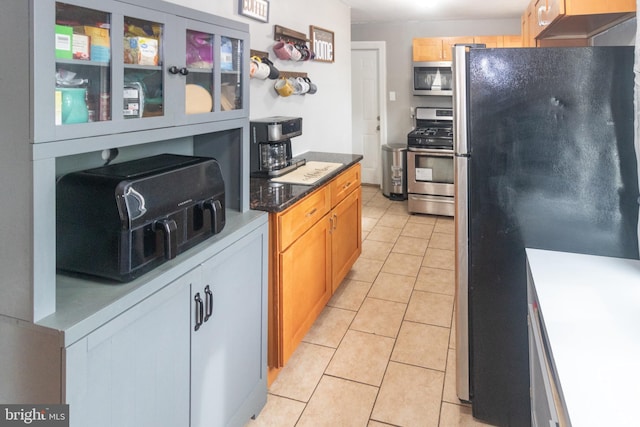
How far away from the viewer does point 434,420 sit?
77.4 inches

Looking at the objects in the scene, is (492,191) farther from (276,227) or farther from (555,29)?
(555,29)

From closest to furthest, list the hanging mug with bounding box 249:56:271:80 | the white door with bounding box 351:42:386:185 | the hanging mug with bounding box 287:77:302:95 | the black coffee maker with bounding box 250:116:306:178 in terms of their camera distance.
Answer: the black coffee maker with bounding box 250:116:306:178 → the hanging mug with bounding box 249:56:271:80 → the hanging mug with bounding box 287:77:302:95 → the white door with bounding box 351:42:386:185

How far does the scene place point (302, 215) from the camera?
234 centimetres

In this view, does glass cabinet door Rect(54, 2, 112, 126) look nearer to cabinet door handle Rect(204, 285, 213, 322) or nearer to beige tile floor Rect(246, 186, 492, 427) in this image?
cabinet door handle Rect(204, 285, 213, 322)

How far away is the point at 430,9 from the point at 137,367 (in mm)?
4941

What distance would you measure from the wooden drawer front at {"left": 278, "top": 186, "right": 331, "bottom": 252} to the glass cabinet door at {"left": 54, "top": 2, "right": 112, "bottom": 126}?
104 cm

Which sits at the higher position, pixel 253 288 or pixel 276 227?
pixel 276 227

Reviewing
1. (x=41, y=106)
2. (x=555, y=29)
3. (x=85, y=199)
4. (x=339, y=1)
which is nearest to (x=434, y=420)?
(x=85, y=199)

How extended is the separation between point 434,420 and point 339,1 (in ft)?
12.9

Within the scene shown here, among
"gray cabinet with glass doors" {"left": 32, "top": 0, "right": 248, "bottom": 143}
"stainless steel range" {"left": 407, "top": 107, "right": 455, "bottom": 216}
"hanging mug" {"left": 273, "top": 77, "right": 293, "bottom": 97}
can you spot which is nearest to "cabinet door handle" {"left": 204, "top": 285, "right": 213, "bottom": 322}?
"gray cabinet with glass doors" {"left": 32, "top": 0, "right": 248, "bottom": 143}

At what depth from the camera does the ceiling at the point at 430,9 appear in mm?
4652

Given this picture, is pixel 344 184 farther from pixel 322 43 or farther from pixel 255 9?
pixel 322 43

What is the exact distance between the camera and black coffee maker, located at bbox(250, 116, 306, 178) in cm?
262

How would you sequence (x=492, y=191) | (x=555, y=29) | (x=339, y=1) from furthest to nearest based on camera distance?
(x=339, y=1)
(x=555, y=29)
(x=492, y=191)
